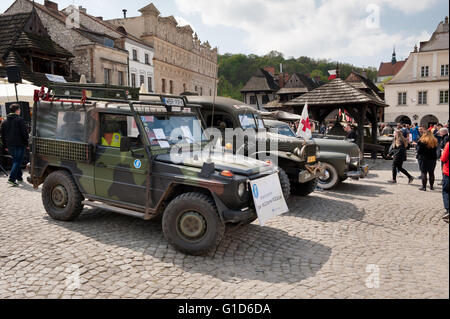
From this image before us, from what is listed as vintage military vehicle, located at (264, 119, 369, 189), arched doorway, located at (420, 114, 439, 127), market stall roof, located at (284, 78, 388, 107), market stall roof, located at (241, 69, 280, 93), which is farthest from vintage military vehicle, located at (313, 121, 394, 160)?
market stall roof, located at (241, 69, 280, 93)

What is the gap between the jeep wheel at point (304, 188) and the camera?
29.1 ft

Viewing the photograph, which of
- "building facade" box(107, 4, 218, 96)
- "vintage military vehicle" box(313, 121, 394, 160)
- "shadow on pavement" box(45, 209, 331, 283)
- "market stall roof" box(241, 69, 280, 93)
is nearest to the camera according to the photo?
"shadow on pavement" box(45, 209, 331, 283)

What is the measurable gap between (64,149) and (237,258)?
141 inches

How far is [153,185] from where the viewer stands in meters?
5.52

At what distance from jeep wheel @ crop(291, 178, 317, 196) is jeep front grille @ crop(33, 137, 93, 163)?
16.2 ft

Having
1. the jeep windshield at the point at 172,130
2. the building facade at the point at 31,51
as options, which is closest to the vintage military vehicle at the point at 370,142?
the jeep windshield at the point at 172,130

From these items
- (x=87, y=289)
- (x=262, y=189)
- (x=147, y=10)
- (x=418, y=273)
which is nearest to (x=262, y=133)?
(x=262, y=189)

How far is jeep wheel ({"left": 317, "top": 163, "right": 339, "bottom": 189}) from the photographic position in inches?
408

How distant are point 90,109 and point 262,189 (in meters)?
3.16

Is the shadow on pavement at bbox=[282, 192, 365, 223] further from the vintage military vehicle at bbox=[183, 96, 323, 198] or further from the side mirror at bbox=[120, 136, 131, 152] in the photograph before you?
the side mirror at bbox=[120, 136, 131, 152]

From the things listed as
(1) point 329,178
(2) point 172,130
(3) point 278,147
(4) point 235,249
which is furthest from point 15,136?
(1) point 329,178

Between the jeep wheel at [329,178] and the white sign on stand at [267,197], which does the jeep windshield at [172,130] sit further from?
the jeep wheel at [329,178]
